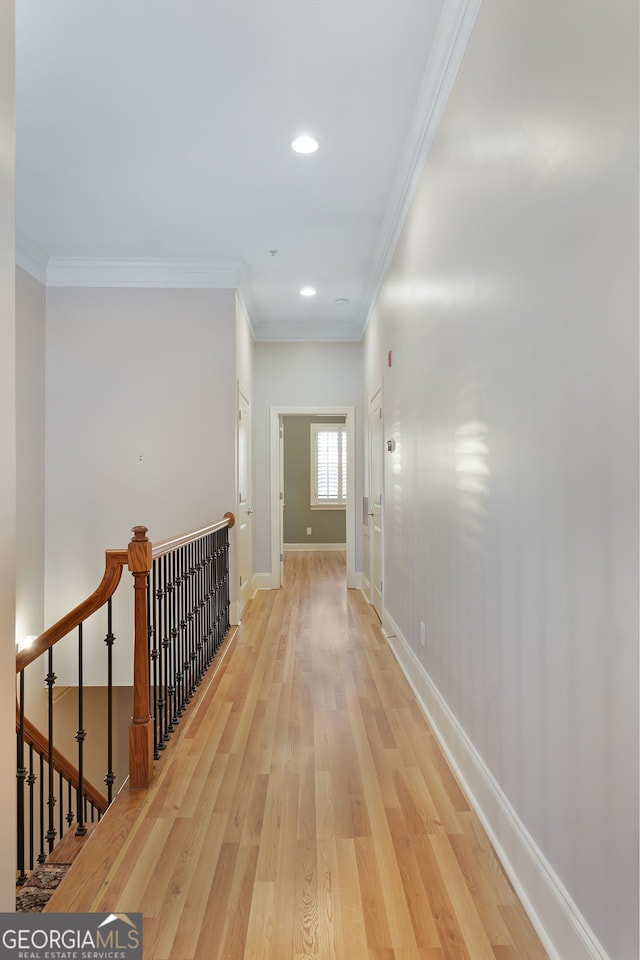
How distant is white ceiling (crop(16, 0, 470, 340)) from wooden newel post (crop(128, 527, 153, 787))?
2.16 metres

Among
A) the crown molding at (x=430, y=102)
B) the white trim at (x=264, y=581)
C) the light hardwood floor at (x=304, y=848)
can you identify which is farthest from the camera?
the white trim at (x=264, y=581)

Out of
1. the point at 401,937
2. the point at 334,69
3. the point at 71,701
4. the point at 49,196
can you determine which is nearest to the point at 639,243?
the point at 401,937

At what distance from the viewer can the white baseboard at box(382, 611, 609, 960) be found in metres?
1.43

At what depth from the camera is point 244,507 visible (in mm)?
6094

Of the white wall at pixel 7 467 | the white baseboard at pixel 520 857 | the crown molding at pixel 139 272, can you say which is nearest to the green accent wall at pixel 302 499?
the crown molding at pixel 139 272

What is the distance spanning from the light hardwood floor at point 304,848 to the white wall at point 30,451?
7.09 feet

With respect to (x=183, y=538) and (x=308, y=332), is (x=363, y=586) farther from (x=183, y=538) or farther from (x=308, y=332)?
(x=183, y=538)

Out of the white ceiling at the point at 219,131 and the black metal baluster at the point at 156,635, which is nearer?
the white ceiling at the point at 219,131

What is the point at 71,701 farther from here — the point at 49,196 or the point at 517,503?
the point at 517,503

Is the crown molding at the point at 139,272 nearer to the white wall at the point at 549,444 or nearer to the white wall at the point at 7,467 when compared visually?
the white wall at the point at 549,444

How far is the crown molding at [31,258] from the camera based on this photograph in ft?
15.4

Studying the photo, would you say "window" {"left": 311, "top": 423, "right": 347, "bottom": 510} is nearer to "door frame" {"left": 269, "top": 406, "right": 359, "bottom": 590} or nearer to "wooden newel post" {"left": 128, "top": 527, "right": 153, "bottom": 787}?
"door frame" {"left": 269, "top": 406, "right": 359, "bottom": 590}

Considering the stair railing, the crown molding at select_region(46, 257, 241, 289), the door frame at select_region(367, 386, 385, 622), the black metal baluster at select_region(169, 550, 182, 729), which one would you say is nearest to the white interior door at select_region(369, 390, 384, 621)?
the door frame at select_region(367, 386, 385, 622)

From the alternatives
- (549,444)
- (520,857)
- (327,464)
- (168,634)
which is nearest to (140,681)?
(168,634)
